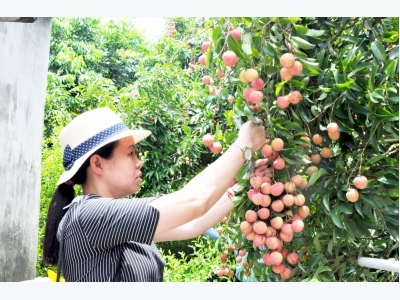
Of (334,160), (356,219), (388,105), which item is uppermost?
(388,105)

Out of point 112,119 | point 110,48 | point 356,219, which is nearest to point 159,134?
point 110,48

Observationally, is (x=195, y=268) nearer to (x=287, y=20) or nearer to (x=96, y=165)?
(x=96, y=165)

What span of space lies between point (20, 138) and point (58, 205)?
1.95ft

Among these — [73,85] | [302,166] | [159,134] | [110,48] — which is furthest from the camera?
[159,134]

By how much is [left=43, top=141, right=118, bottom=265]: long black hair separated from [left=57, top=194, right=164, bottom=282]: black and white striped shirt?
0.34ft

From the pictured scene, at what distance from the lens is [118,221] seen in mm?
856

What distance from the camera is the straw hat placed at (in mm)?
1025

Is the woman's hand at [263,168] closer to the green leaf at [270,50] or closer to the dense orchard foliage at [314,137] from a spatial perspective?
the dense orchard foliage at [314,137]

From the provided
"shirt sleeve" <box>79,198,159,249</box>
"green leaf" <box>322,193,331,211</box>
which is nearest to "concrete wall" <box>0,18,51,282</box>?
"shirt sleeve" <box>79,198,159,249</box>

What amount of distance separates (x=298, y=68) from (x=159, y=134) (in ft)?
5.31

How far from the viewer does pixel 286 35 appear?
32.0 inches

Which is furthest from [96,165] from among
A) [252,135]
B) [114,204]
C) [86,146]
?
[252,135]

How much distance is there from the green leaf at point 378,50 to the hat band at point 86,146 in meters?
0.58
